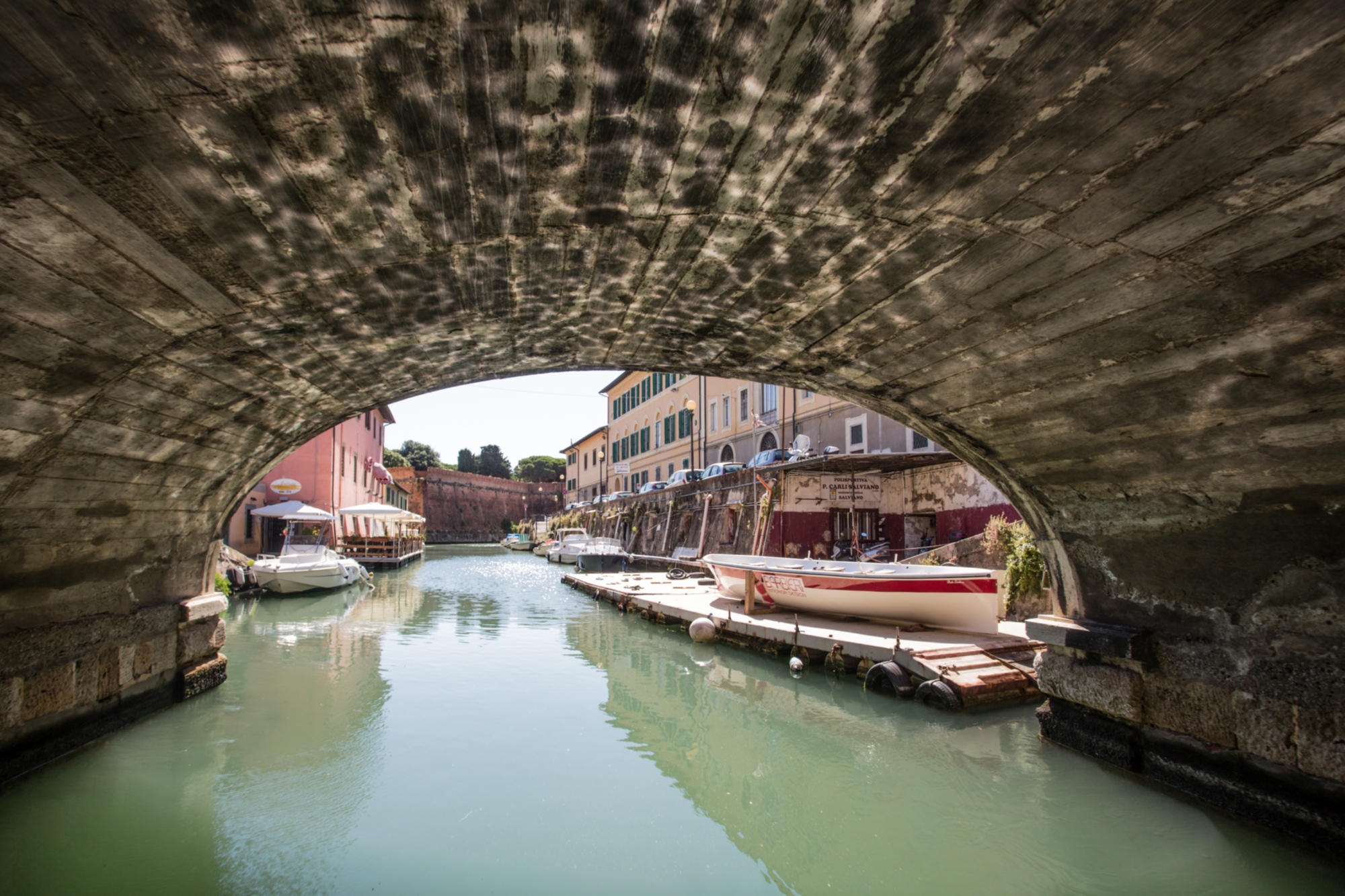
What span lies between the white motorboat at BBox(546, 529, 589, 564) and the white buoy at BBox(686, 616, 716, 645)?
1785 cm

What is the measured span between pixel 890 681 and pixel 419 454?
71063 millimetres

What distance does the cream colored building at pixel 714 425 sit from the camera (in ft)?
66.3

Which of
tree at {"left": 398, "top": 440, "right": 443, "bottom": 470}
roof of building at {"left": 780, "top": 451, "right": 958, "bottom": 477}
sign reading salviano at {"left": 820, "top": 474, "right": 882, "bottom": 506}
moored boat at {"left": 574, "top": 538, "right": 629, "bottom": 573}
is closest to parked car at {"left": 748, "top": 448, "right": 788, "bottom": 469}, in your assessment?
roof of building at {"left": 780, "top": 451, "right": 958, "bottom": 477}

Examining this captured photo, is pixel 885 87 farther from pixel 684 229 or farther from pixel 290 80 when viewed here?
pixel 290 80

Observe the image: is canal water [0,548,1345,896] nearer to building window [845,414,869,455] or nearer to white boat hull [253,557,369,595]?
white boat hull [253,557,369,595]

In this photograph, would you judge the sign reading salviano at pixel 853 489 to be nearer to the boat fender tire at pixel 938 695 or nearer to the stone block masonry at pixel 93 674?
the boat fender tire at pixel 938 695

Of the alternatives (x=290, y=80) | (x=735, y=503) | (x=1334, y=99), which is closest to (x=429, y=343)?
(x=290, y=80)

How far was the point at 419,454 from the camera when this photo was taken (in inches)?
2867

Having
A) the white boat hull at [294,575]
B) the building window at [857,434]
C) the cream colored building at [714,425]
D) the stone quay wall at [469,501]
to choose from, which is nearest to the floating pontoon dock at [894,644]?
the cream colored building at [714,425]

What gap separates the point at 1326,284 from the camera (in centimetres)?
293

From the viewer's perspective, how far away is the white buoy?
37.6ft

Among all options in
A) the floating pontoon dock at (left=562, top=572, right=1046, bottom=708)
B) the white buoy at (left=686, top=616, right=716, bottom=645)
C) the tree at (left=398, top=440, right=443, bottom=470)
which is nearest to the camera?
the floating pontoon dock at (left=562, top=572, right=1046, bottom=708)

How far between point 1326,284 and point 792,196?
7.49ft

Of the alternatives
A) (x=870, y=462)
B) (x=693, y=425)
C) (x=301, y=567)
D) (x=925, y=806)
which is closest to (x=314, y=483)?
(x=301, y=567)
